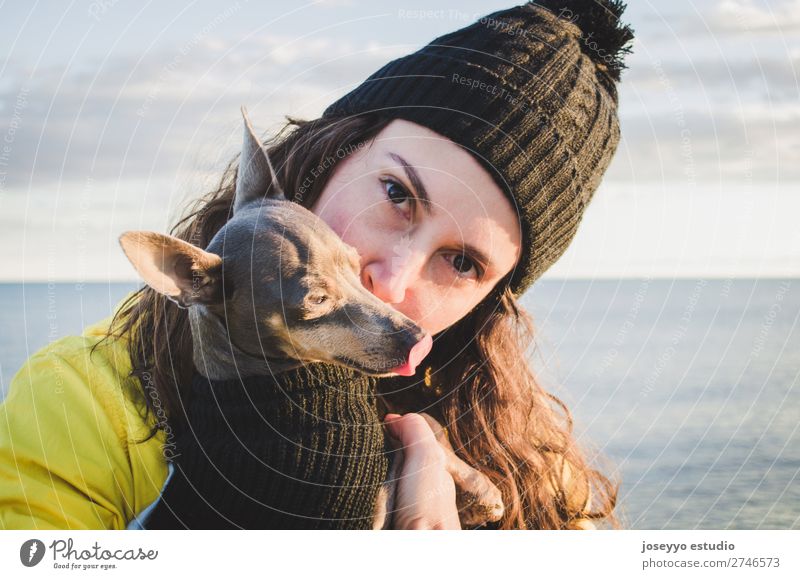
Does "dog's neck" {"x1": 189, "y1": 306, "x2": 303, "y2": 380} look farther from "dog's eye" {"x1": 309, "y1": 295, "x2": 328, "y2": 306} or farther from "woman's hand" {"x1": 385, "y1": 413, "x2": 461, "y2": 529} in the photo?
"woman's hand" {"x1": 385, "y1": 413, "x2": 461, "y2": 529}

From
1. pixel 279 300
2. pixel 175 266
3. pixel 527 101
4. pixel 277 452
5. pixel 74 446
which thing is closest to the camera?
pixel 175 266

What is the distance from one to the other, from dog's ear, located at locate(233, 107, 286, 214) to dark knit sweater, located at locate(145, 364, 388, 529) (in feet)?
2.15

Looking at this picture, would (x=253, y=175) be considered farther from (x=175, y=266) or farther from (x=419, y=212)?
(x=419, y=212)

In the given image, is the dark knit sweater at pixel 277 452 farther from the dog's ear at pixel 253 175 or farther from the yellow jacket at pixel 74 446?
the dog's ear at pixel 253 175

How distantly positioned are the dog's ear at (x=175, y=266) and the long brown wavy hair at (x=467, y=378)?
0.61 m

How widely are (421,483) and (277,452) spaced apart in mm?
688

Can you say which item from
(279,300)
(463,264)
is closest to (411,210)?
(463,264)

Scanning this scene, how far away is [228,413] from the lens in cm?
298

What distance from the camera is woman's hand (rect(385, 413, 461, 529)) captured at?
3.35 metres

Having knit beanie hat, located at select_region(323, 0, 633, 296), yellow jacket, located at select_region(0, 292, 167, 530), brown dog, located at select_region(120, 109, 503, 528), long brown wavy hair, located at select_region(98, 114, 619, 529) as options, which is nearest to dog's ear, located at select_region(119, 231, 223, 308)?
brown dog, located at select_region(120, 109, 503, 528)

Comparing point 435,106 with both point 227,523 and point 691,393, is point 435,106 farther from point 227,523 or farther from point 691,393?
point 691,393

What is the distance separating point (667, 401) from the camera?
7.25 m

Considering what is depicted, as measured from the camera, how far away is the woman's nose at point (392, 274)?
3.33 m
